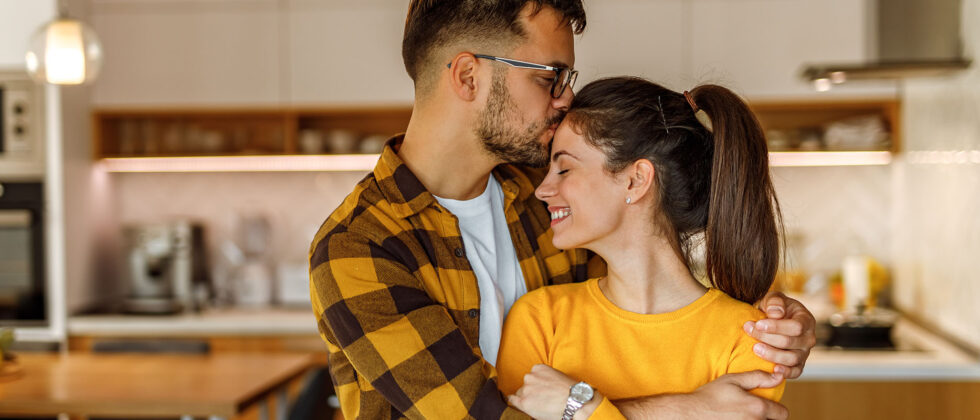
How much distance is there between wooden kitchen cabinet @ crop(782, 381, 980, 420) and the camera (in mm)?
3166

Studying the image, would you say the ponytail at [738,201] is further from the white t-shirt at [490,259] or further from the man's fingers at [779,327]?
the white t-shirt at [490,259]

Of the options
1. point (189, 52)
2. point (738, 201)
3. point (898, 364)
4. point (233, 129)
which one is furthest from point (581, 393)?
point (233, 129)

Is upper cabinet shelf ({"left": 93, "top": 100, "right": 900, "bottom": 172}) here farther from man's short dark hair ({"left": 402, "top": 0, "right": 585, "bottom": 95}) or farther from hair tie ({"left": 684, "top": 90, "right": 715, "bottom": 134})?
hair tie ({"left": 684, "top": 90, "right": 715, "bottom": 134})

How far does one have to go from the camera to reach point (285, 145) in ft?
14.2

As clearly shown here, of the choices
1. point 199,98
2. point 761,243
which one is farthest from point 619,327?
point 199,98

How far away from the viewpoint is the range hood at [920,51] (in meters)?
3.14

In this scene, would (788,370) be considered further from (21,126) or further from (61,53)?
(21,126)

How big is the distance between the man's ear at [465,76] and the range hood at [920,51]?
6.43 feet

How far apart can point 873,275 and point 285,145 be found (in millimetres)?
2818

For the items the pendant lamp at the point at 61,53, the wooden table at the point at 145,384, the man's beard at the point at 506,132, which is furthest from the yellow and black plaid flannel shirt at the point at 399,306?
the pendant lamp at the point at 61,53

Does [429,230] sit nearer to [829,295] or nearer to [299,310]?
[299,310]

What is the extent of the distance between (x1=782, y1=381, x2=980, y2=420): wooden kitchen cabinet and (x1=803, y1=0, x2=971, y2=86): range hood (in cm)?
112

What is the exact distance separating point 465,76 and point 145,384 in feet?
6.45

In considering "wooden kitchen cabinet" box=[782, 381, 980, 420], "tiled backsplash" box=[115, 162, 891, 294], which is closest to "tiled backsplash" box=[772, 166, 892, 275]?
"wooden kitchen cabinet" box=[782, 381, 980, 420]
